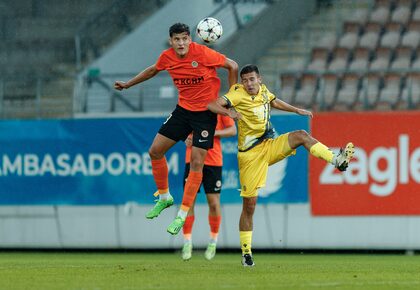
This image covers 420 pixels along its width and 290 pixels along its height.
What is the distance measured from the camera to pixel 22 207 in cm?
1916

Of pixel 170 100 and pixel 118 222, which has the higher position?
pixel 170 100

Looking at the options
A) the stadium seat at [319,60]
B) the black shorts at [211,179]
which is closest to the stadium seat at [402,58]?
the stadium seat at [319,60]

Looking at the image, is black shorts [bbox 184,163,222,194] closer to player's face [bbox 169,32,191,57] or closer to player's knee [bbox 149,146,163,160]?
player's knee [bbox 149,146,163,160]

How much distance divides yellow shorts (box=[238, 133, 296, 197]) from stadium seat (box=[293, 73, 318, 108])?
692 centimetres

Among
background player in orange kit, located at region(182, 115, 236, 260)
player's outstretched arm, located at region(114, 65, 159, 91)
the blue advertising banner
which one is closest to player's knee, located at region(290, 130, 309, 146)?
player's outstretched arm, located at region(114, 65, 159, 91)

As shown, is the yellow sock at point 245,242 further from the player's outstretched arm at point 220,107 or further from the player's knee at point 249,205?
the player's outstretched arm at point 220,107

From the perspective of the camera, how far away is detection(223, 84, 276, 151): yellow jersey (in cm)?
1289

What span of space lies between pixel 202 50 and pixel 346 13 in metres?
9.66

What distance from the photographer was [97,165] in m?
18.8

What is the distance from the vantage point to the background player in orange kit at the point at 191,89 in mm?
13078

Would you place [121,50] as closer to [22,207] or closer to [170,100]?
[170,100]

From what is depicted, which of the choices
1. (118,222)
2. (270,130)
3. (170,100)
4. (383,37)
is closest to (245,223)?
(270,130)

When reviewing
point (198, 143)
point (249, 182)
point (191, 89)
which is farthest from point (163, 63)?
point (249, 182)

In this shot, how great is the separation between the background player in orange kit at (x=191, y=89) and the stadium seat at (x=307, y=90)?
665 cm
